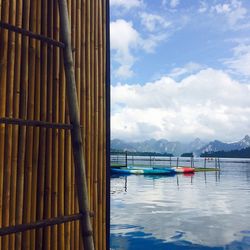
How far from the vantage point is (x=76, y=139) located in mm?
4527

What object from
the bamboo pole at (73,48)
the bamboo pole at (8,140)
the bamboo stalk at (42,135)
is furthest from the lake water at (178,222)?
the bamboo pole at (8,140)

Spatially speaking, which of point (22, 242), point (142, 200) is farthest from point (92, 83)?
point (142, 200)

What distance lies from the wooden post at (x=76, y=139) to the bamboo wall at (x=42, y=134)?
0.49 m

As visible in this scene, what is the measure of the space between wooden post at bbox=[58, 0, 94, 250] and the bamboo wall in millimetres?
495

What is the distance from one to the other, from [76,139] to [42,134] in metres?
0.63

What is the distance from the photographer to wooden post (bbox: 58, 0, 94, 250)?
4.39 meters

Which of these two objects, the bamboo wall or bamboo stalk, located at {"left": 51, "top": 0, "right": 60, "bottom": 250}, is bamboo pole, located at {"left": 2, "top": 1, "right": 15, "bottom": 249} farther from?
bamboo stalk, located at {"left": 51, "top": 0, "right": 60, "bottom": 250}

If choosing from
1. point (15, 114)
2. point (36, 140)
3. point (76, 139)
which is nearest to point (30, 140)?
point (36, 140)

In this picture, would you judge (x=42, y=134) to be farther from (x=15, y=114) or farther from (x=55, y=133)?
(x=15, y=114)

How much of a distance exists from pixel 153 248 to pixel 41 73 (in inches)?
442

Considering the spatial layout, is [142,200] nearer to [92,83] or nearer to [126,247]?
[126,247]

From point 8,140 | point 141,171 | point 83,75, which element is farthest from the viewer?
point 141,171

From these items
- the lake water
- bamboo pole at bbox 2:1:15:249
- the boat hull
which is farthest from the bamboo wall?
the boat hull

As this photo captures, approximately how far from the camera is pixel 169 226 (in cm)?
1864
